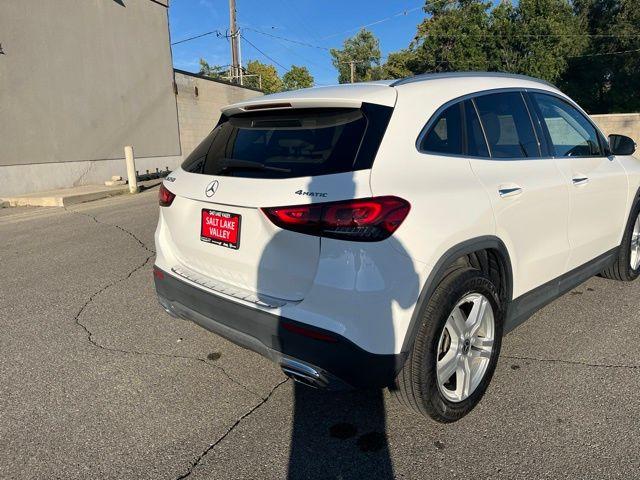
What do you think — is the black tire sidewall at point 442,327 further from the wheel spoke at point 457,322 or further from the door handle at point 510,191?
the door handle at point 510,191

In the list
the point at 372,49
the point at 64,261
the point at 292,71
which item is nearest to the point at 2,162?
the point at 64,261

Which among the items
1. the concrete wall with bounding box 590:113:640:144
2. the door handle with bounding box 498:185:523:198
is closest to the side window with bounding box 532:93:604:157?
the door handle with bounding box 498:185:523:198

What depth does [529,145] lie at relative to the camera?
311 centimetres

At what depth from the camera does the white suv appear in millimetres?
2133

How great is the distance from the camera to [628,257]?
14.5 ft

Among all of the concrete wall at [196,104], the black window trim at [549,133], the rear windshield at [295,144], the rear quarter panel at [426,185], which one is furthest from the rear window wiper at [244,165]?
the concrete wall at [196,104]

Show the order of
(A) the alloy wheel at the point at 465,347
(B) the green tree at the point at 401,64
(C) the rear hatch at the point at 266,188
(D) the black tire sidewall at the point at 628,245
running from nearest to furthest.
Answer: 1. (C) the rear hatch at the point at 266,188
2. (A) the alloy wheel at the point at 465,347
3. (D) the black tire sidewall at the point at 628,245
4. (B) the green tree at the point at 401,64

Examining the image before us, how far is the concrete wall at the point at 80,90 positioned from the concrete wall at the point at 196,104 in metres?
0.80

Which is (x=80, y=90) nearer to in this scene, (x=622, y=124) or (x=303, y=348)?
(x=303, y=348)

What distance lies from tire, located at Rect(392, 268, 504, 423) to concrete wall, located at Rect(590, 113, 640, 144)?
63.0 feet

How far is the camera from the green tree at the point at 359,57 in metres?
65.6

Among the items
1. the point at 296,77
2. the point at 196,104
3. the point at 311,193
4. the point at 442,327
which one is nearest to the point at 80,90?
the point at 196,104

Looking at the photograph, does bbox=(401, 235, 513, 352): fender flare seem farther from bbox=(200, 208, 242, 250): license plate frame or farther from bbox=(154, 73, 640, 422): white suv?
bbox=(200, 208, 242, 250): license plate frame

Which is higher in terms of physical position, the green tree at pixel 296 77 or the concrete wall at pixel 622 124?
the green tree at pixel 296 77
